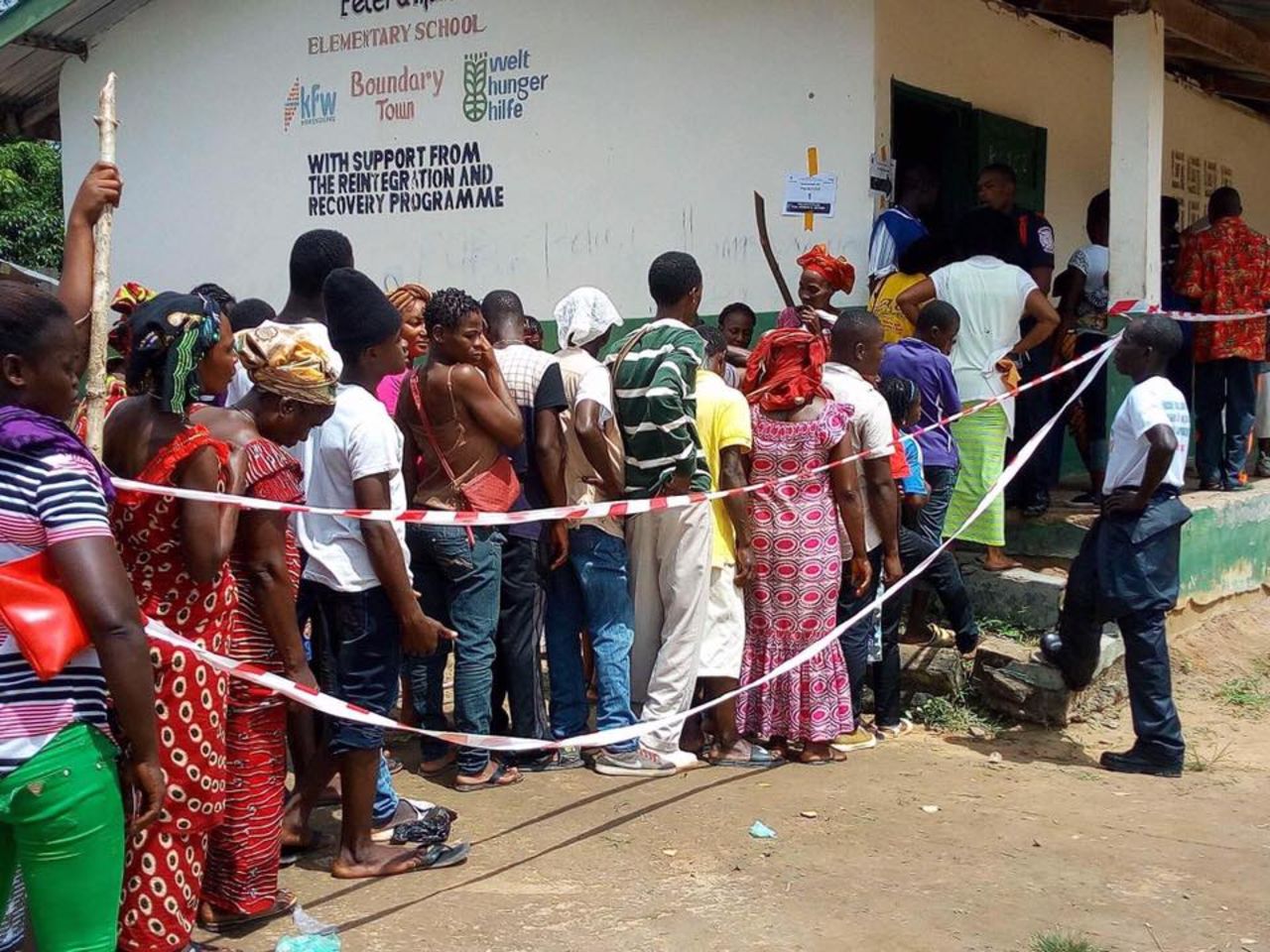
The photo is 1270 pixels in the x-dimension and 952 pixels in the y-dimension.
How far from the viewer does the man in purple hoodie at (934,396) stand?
6.01m

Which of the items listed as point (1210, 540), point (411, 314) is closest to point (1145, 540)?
point (1210, 540)

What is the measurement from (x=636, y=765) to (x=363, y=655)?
1550mm

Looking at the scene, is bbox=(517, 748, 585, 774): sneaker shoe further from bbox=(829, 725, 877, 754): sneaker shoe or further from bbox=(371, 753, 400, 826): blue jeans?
bbox=(829, 725, 877, 754): sneaker shoe

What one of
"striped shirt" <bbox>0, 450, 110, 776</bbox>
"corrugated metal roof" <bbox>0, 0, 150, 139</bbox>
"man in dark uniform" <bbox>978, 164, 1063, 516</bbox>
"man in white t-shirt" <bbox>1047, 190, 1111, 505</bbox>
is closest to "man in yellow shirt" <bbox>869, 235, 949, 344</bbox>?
"man in dark uniform" <bbox>978, 164, 1063, 516</bbox>

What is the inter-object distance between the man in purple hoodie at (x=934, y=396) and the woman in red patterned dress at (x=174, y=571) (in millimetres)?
3594

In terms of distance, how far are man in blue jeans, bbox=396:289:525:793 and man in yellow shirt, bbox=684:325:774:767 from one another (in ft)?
2.62

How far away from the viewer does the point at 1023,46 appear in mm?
8500

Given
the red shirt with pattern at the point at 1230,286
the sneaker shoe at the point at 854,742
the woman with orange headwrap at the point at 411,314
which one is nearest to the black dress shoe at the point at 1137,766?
the sneaker shoe at the point at 854,742

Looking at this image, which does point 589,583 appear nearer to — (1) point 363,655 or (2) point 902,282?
(1) point 363,655

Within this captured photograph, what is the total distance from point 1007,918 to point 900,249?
13.0ft

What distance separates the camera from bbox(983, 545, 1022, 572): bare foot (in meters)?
6.63

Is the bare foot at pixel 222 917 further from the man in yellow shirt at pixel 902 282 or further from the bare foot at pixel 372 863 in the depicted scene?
the man in yellow shirt at pixel 902 282

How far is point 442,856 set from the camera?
4.15 m

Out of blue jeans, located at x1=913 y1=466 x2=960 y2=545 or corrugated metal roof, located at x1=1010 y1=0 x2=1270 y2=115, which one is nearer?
blue jeans, located at x1=913 y1=466 x2=960 y2=545
